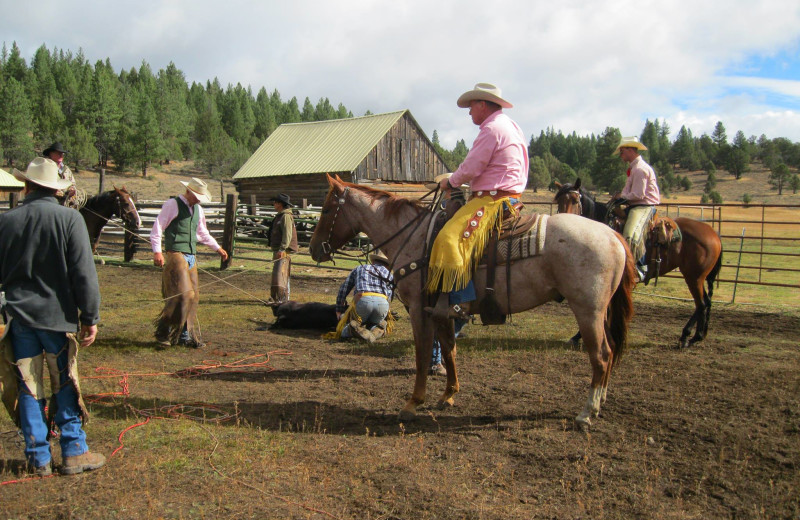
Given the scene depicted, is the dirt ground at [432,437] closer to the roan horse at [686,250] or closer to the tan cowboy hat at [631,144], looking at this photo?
the roan horse at [686,250]

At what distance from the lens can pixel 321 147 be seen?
104ft

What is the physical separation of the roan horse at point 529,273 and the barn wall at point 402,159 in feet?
73.5

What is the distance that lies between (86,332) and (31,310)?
37 centimetres

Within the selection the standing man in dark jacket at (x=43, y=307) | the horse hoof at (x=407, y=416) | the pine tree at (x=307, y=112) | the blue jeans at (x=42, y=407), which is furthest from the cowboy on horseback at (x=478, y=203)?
the pine tree at (x=307, y=112)

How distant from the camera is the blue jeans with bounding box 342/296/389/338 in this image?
7.60 meters

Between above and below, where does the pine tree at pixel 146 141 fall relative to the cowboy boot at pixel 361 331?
above

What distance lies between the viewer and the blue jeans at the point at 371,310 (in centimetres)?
760

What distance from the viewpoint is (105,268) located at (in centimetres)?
1523

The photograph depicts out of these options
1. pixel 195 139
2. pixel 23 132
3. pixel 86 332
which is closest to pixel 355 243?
pixel 86 332

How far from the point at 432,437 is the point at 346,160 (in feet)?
82.9

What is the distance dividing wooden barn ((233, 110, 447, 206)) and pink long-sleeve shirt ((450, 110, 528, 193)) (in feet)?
74.8

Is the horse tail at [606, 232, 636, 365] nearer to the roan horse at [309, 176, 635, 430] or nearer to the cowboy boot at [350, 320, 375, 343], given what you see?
the roan horse at [309, 176, 635, 430]

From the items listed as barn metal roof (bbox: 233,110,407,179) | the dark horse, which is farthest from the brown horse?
barn metal roof (bbox: 233,110,407,179)

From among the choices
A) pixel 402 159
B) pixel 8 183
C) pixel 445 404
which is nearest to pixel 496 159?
pixel 445 404
